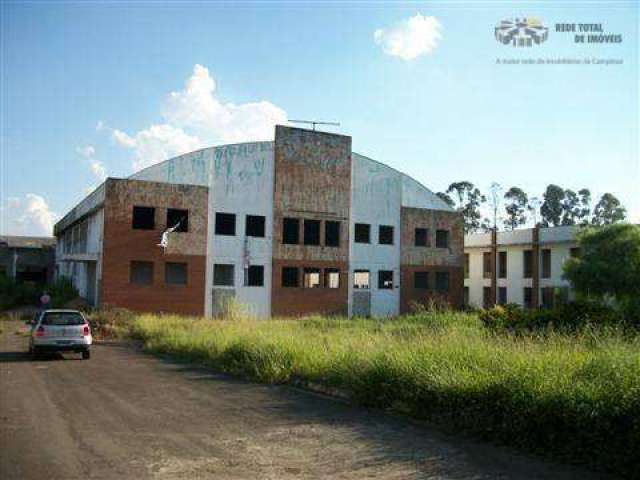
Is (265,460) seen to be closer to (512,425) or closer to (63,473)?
(63,473)

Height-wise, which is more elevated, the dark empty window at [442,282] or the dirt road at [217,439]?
A: the dark empty window at [442,282]

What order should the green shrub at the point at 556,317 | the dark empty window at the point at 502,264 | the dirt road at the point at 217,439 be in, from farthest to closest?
the dark empty window at the point at 502,264
the green shrub at the point at 556,317
the dirt road at the point at 217,439

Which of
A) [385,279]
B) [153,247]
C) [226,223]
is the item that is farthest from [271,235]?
[385,279]

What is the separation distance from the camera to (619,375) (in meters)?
8.29

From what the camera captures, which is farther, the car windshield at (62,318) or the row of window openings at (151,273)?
the row of window openings at (151,273)

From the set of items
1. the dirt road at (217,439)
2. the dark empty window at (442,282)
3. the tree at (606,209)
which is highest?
the tree at (606,209)

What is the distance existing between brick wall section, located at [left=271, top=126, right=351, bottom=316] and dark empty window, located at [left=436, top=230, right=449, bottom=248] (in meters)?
8.20

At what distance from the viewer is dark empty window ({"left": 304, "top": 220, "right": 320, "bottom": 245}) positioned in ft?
146

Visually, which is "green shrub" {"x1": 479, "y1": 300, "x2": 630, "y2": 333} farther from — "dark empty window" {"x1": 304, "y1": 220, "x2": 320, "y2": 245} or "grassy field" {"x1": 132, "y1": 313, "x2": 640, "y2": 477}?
"dark empty window" {"x1": 304, "y1": 220, "x2": 320, "y2": 245}

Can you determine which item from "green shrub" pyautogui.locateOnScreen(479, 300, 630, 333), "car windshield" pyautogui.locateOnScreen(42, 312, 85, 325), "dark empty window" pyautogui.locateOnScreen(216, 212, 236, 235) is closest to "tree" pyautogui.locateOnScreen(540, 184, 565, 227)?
"dark empty window" pyautogui.locateOnScreen(216, 212, 236, 235)

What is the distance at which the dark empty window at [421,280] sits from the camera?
48303mm

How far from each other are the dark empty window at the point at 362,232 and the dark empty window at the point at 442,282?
686 cm

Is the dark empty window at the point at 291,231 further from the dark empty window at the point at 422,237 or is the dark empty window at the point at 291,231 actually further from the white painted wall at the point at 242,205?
the dark empty window at the point at 422,237

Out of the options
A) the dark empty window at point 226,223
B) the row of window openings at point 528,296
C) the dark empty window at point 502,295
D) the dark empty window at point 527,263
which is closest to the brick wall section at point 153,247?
the dark empty window at point 226,223
